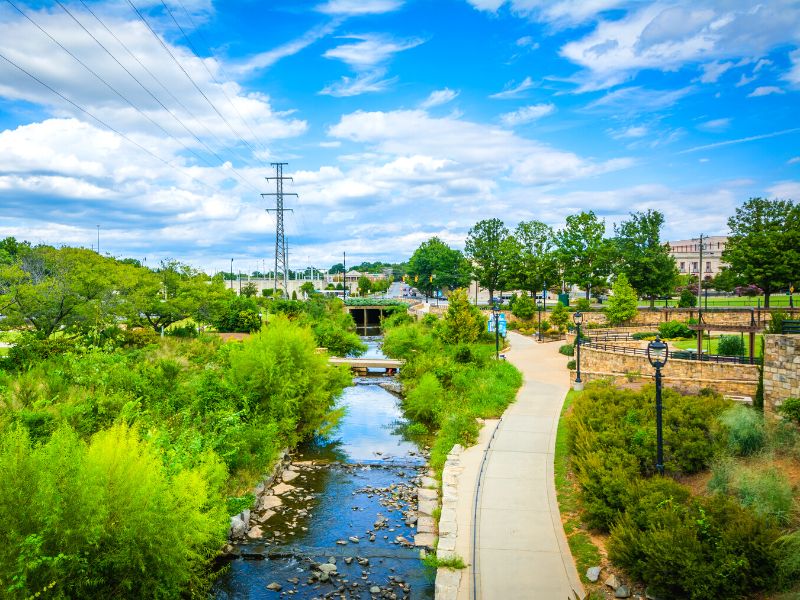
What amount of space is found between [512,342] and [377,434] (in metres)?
22.8

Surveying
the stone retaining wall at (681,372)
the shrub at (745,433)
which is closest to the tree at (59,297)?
the stone retaining wall at (681,372)

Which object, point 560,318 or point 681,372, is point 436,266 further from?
point 681,372

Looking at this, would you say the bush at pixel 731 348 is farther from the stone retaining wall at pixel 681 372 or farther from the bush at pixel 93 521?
the bush at pixel 93 521

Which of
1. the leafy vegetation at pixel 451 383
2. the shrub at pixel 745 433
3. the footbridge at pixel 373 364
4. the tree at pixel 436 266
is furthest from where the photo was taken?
the tree at pixel 436 266

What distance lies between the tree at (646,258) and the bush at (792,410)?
142 ft

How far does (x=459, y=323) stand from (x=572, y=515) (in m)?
26.6

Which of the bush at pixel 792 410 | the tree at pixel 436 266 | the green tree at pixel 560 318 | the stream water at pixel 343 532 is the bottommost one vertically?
the stream water at pixel 343 532

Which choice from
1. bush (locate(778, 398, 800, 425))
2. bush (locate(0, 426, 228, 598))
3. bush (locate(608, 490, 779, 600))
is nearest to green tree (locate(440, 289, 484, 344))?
bush (locate(778, 398, 800, 425))

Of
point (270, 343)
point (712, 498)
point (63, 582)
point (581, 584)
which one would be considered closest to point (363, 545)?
point (581, 584)

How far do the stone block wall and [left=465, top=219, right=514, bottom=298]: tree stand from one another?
5584 centimetres

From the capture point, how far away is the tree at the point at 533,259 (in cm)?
6303

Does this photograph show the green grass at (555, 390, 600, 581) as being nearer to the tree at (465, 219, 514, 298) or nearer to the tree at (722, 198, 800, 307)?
the tree at (722, 198, 800, 307)

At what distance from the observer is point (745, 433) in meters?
13.4

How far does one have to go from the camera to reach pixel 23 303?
27.7m
